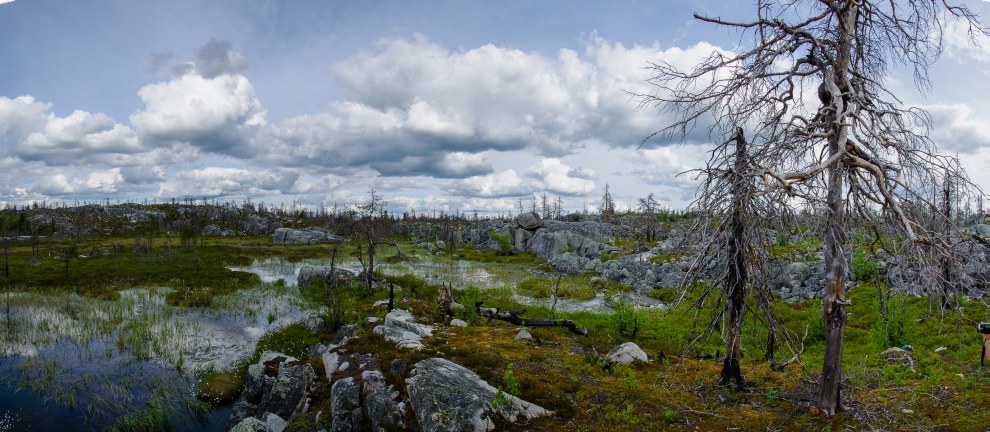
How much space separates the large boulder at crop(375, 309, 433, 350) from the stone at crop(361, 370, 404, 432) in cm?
257

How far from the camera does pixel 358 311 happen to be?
22.3 meters

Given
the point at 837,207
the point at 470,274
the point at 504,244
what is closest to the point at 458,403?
the point at 837,207

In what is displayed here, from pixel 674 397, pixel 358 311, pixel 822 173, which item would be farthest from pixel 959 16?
pixel 358 311

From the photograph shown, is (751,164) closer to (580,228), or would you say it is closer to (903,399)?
(903,399)

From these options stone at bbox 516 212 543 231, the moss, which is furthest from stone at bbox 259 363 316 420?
stone at bbox 516 212 543 231

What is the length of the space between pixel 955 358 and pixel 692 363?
773 centimetres

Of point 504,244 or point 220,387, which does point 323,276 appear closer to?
point 220,387

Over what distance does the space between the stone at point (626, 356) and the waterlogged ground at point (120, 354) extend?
1106 centimetres

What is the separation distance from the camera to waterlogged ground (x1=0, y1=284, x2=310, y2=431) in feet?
43.8

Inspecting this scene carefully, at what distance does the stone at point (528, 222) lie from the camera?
6969cm

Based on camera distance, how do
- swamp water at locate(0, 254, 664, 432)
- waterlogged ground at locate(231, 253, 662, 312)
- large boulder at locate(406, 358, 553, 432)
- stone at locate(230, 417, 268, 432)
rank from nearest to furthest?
large boulder at locate(406, 358, 553, 432) < stone at locate(230, 417, 268, 432) < swamp water at locate(0, 254, 664, 432) < waterlogged ground at locate(231, 253, 662, 312)

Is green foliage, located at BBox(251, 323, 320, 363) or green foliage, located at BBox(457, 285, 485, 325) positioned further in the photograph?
green foliage, located at BBox(457, 285, 485, 325)

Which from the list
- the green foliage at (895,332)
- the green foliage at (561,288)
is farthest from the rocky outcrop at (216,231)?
the green foliage at (895,332)

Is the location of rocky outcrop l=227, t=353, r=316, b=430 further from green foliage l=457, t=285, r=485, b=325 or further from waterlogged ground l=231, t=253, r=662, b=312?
waterlogged ground l=231, t=253, r=662, b=312
